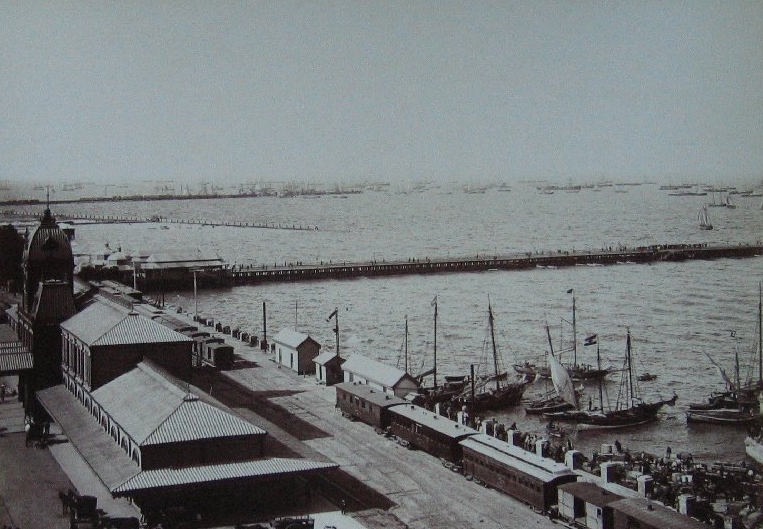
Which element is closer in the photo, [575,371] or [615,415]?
[615,415]

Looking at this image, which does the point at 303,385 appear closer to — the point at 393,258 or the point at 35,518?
the point at 35,518

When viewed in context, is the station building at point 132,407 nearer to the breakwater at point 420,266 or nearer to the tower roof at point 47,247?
the tower roof at point 47,247

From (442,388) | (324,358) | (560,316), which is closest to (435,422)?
(324,358)

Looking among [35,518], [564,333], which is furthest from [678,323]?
[35,518]

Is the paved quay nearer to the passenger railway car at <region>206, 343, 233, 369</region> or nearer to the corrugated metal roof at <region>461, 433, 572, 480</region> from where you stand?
the corrugated metal roof at <region>461, 433, 572, 480</region>

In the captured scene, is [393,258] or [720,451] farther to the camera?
[393,258]

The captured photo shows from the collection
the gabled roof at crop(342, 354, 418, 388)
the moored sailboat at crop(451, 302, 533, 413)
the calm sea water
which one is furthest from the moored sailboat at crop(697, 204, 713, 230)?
the gabled roof at crop(342, 354, 418, 388)

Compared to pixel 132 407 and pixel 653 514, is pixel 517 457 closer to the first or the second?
pixel 653 514
